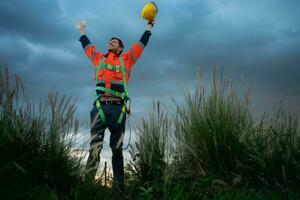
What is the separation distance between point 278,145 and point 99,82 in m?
2.94

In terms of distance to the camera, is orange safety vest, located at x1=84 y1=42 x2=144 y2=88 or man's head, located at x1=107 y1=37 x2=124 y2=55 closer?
orange safety vest, located at x1=84 y1=42 x2=144 y2=88

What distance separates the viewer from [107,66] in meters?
6.92

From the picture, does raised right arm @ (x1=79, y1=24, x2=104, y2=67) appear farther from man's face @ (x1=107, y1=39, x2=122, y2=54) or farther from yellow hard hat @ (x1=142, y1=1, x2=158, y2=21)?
yellow hard hat @ (x1=142, y1=1, x2=158, y2=21)

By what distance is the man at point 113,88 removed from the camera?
6516 mm

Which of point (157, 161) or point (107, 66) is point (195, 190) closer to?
point (157, 161)

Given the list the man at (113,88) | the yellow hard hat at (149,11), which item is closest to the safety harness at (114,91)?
the man at (113,88)

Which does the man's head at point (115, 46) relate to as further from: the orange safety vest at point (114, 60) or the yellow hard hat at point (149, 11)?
the yellow hard hat at point (149, 11)

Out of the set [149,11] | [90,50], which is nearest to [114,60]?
[90,50]

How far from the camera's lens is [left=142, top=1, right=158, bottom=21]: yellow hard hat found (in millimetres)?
7328

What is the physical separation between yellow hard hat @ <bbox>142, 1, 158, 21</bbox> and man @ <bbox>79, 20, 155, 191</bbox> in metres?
0.09

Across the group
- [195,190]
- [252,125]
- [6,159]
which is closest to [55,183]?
[6,159]

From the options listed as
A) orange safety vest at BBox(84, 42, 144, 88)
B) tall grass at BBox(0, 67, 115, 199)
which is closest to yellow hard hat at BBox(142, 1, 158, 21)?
orange safety vest at BBox(84, 42, 144, 88)

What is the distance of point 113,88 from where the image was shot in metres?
6.71

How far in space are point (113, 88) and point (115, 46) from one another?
96cm
